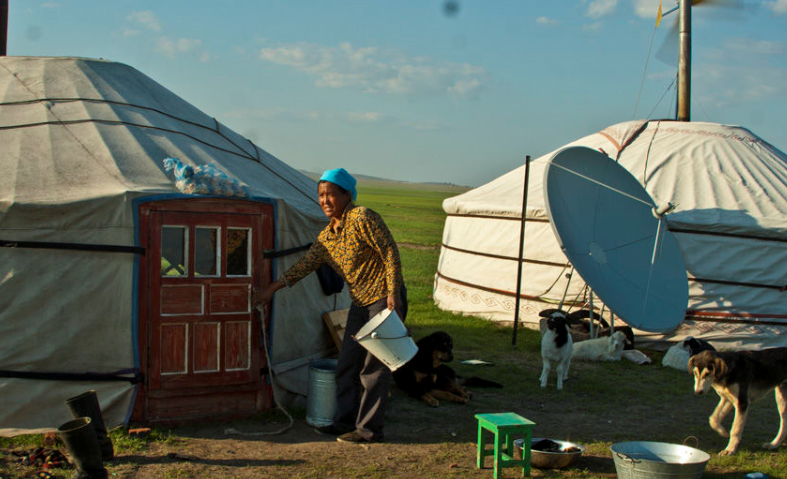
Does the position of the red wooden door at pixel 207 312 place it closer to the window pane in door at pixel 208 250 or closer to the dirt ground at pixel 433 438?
the window pane in door at pixel 208 250

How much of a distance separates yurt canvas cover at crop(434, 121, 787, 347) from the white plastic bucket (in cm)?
422

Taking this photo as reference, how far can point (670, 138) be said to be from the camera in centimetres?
970

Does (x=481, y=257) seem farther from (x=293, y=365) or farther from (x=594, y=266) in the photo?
(x=293, y=365)

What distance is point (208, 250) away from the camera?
16.6ft

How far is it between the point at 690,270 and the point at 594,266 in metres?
1.98

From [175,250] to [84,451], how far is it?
5.58 feet

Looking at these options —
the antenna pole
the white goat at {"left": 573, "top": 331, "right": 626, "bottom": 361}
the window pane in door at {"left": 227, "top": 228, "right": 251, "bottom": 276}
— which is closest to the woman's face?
the window pane in door at {"left": 227, "top": 228, "right": 251, "bottom": 276}

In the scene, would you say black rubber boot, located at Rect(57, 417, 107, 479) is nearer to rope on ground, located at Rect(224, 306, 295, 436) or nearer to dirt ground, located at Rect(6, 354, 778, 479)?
dirt ground, located at Rect(6, 354, 778, 479)

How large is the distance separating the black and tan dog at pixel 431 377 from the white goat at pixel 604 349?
83.9 inches

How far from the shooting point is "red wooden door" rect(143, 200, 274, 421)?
181 inches

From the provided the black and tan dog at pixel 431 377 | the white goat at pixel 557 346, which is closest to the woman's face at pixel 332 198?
the black and tan dog at pixel 431 377

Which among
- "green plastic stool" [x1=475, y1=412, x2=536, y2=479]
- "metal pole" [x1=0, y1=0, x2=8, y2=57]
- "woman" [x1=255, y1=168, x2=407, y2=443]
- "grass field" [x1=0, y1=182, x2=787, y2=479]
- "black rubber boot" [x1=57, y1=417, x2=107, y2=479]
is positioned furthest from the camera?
"metal pole" [x1=0, y1=0, x2=8, y2=57]

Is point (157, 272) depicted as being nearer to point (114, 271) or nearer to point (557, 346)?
point (114, 271)

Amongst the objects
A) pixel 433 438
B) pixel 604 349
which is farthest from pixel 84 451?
pixel 604 349
